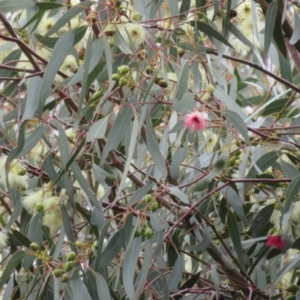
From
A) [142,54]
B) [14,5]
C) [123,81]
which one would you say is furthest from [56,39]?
[123,81]

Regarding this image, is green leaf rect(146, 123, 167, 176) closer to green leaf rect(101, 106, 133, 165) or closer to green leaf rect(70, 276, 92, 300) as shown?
green leaf rect(101, 106, 133, 165)

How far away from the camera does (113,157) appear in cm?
174

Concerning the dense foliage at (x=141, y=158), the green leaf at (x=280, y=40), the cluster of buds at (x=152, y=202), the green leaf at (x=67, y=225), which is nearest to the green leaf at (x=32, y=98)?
the dense foliage at (x=141, y=158)

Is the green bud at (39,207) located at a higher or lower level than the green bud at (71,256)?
higher

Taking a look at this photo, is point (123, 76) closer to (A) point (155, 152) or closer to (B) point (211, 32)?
(A) point (155, 152)

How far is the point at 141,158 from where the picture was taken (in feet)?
5.82

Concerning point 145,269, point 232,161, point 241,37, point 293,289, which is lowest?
point 293,289

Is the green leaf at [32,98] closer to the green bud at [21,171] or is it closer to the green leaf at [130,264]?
the green bud at [21,171]

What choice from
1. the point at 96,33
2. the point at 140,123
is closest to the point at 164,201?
the point at 140,123

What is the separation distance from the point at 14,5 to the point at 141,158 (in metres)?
0.44

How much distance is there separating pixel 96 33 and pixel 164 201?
39 centimetres

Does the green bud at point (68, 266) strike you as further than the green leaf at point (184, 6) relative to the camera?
No

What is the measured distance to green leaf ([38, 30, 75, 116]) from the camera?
1.49 m

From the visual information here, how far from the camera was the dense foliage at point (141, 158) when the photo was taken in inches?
58.6
